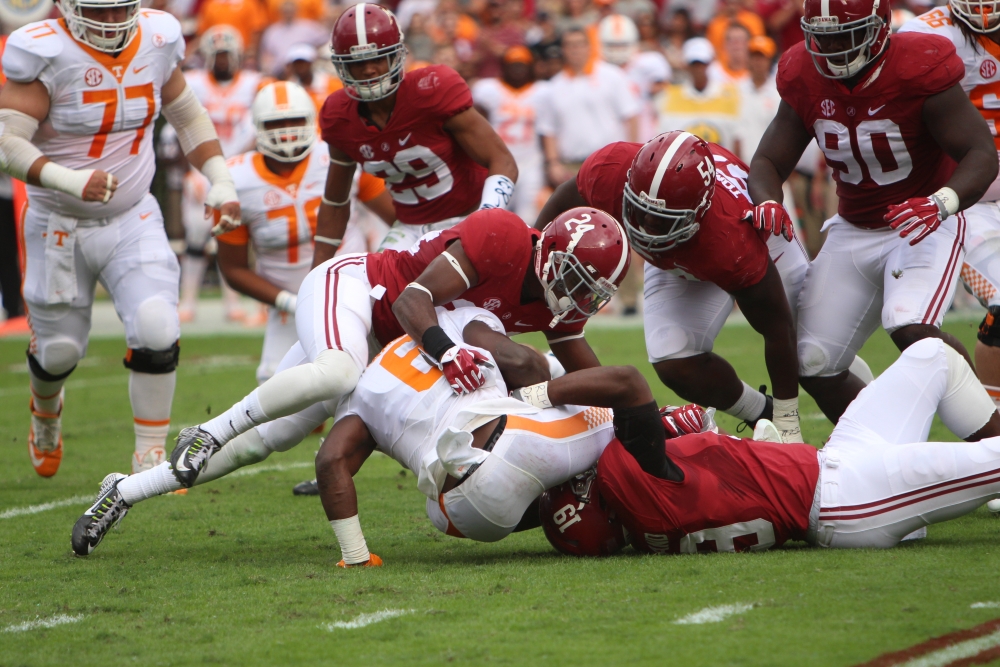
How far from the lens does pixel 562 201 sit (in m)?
5.01

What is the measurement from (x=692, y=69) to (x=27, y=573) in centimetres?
873

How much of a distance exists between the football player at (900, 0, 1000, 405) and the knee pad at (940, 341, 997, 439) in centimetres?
94

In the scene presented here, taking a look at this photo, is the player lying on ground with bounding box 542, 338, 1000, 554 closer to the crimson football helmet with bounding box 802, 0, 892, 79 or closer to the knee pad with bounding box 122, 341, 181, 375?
the crimson football helmet with bounding box 802, 0, 892, 79

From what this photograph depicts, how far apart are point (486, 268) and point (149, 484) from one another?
1388mm

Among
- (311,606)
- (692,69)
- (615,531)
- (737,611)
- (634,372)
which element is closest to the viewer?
(737,611)

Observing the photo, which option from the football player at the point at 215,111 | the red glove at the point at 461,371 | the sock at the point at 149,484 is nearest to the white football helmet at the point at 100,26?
the sock at the point at 149,484

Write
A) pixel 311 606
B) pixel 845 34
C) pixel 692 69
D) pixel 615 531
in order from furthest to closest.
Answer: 1. pixel 692 69
2. pixel 845 34
3. pixel 615 531
4. pixel 311 606

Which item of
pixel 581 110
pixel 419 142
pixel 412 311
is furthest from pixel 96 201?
pixel 581 110

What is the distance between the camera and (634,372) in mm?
3637

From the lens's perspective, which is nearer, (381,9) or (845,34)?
(845,34)

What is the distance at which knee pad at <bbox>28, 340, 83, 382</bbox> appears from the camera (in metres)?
5.50

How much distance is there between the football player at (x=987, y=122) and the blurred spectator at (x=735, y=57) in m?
6.31

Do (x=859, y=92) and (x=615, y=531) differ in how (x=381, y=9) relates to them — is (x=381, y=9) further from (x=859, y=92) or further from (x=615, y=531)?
(x=615, y=531)

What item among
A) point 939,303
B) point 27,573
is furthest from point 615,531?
point 27,573
